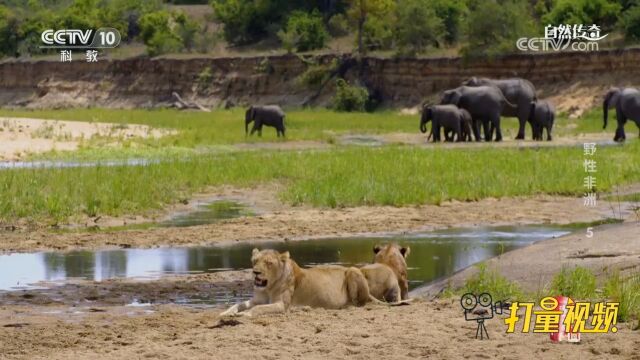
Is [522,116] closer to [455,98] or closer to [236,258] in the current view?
[455,98]

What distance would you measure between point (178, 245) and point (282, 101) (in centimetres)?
5385

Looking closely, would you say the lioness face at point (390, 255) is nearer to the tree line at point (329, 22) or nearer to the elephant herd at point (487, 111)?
the elephant herd at point (487, 111)

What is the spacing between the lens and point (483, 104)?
40.5m

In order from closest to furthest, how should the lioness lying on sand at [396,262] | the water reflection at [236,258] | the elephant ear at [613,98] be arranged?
1. the lioness lying on sand at [396,262]
2. the water reflection at [236,258]
3. the elephant ear at [613,98]

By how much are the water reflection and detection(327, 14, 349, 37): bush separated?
191ft

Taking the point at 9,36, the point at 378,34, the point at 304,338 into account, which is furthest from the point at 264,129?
the point at 9,36

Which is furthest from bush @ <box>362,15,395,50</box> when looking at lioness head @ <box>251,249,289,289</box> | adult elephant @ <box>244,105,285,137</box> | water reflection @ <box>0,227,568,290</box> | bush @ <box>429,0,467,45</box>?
lioness head @ <box>251,249,289,289</box>

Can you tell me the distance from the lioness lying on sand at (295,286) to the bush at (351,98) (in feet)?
171

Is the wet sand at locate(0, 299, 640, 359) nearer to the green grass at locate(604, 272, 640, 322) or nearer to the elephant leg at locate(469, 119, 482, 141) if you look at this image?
the green grass at locate(604, 272, 640, 322)

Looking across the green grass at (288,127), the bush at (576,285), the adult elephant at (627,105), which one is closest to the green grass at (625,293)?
the bush at (576,285)

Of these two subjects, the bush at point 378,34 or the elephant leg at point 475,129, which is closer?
the elephant leg at point 475,129

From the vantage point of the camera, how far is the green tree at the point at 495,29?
60.7 m

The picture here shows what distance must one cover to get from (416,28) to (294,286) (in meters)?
55.1

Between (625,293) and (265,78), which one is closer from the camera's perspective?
(625,293)
